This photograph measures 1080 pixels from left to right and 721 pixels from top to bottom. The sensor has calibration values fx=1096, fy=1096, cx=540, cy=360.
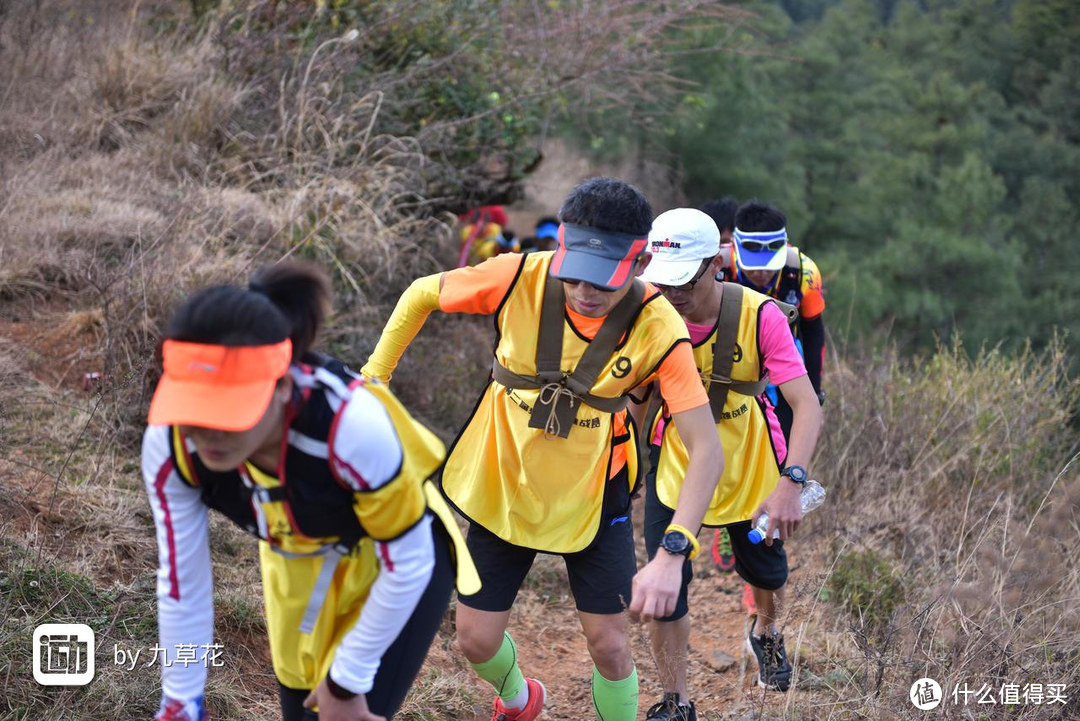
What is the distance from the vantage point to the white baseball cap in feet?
13.0

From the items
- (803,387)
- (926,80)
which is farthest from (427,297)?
(926,80)

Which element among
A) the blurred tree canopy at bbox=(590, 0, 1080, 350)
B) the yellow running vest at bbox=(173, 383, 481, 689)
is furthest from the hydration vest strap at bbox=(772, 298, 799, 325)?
the blurred tree canopy at bbox=(590, 0, 1080, 350)

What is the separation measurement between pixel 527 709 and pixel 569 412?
1.25 meters

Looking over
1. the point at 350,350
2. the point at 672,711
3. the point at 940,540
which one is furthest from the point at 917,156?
the point at 672,711

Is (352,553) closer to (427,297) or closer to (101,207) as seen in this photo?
(427,297)

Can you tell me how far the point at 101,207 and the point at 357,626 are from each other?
5.36 meters

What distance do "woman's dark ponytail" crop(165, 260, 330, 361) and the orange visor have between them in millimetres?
25

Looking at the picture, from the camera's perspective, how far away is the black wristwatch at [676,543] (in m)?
3.08

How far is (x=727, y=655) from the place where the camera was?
18.2 feet

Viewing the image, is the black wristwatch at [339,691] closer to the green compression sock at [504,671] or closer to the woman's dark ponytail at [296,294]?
the woman's dark ponytail at [296,294]

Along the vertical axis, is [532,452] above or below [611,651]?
above

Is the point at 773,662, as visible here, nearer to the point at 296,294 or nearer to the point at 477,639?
the point at 477,639

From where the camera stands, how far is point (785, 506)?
3.96 meters

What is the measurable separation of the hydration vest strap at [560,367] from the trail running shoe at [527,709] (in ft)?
3.66
